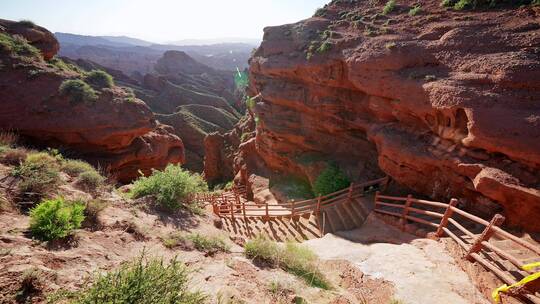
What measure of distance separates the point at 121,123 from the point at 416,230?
14943 millimetres

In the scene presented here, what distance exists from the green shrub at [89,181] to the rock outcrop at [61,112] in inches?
231

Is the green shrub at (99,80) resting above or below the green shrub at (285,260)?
above

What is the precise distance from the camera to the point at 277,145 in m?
18.4

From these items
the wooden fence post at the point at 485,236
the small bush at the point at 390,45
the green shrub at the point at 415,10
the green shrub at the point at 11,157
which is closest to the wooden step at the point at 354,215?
the wooden fence post at the point at 485,236

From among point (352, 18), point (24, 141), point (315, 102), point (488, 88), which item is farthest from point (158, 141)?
point (488, 88)

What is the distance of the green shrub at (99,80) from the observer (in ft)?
53.4

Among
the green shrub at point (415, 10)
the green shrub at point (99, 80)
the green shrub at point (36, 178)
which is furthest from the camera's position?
the green shrub at point (99, 80)

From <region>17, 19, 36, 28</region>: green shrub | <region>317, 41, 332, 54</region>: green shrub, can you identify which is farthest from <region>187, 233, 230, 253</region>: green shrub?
<region>17, 19, 36, 28</region>: green shrub

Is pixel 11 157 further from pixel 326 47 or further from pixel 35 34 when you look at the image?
pixel 326 47

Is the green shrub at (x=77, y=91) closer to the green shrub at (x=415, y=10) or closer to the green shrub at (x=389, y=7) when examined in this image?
the green shrub at (x=389, y=7)

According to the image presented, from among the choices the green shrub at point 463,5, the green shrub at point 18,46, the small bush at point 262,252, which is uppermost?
the green shrub at point 463,5

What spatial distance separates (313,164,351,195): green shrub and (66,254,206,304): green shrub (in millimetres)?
10974

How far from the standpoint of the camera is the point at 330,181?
557 inches

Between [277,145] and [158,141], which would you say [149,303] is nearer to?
[277,145]
